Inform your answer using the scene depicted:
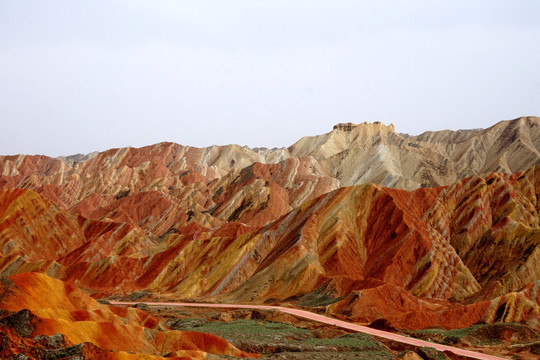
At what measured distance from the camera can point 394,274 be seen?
92500mm

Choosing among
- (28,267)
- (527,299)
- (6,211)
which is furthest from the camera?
(6,211)

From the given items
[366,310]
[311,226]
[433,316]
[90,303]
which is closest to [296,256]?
[311,226]

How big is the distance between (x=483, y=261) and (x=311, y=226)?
30.6 meters

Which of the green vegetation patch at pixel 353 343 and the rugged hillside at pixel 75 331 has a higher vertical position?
the rugged hillside at pixel 75 331

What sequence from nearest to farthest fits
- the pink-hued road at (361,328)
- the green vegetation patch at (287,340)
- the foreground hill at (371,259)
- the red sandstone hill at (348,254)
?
the green vegetation patch at (287,340), the pink-hued road at (361,328), the foreground hill at (371,259), the red sandstone hill at (348,254)

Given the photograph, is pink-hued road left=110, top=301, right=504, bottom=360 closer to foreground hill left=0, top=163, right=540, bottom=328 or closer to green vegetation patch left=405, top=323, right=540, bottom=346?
green vegetation patch left=405, top=323, right=540, bottom=346

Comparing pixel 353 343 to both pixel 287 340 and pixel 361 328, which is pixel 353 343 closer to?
pixel 287 340

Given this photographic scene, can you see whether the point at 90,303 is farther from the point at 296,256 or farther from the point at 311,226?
the point at 311,226

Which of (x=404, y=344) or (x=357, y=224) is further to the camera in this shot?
(x=357, y=224)

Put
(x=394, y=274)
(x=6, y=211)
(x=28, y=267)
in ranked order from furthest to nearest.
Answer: (x=6, y=211), (x=28, y=267), (x=394, y=274)

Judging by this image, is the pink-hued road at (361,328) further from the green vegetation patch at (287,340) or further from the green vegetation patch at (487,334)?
the green vegetation patch at (287,340)

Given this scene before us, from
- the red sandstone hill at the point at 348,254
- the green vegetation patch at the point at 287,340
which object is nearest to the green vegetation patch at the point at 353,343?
the green vegetation patch at the point at 287,340

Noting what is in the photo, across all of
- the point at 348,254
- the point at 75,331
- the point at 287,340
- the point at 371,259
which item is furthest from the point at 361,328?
the point at 75,331

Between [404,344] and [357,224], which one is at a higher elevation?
[357,224]
